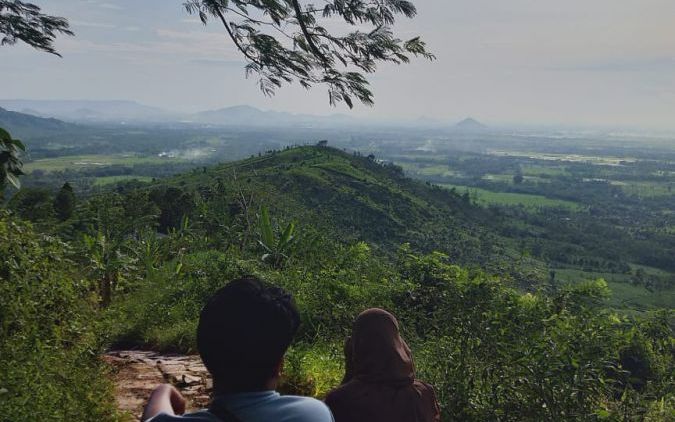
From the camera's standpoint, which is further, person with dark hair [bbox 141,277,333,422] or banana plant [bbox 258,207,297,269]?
banana plant [bbox 258,207,297,269]

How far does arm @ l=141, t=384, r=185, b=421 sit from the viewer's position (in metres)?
1.37

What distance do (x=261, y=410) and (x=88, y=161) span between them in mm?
126594

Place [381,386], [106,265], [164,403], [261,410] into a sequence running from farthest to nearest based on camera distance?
[106,265] < [381,386] < [164,403] < [261,410]

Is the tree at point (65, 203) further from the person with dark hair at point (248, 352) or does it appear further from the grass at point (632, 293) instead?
the grass at point (632, 293)

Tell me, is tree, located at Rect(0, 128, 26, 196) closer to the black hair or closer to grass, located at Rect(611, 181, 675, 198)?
the black hair

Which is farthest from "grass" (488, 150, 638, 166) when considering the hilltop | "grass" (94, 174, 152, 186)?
"grass" (94, 174, 152, 186)

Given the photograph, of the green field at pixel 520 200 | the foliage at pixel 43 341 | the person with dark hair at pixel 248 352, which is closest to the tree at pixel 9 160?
the foliage at pixel 43 341

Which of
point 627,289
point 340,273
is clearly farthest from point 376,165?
point 340,273

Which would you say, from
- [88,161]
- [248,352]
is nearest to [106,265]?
[248,352]

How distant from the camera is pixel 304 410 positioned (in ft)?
4.35

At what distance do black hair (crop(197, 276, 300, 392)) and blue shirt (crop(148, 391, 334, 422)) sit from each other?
0.03m

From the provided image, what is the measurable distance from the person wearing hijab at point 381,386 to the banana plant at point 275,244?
5.49 metres

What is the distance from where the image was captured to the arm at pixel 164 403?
4.49ft

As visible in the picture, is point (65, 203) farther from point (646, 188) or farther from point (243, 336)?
point (646, 188)
